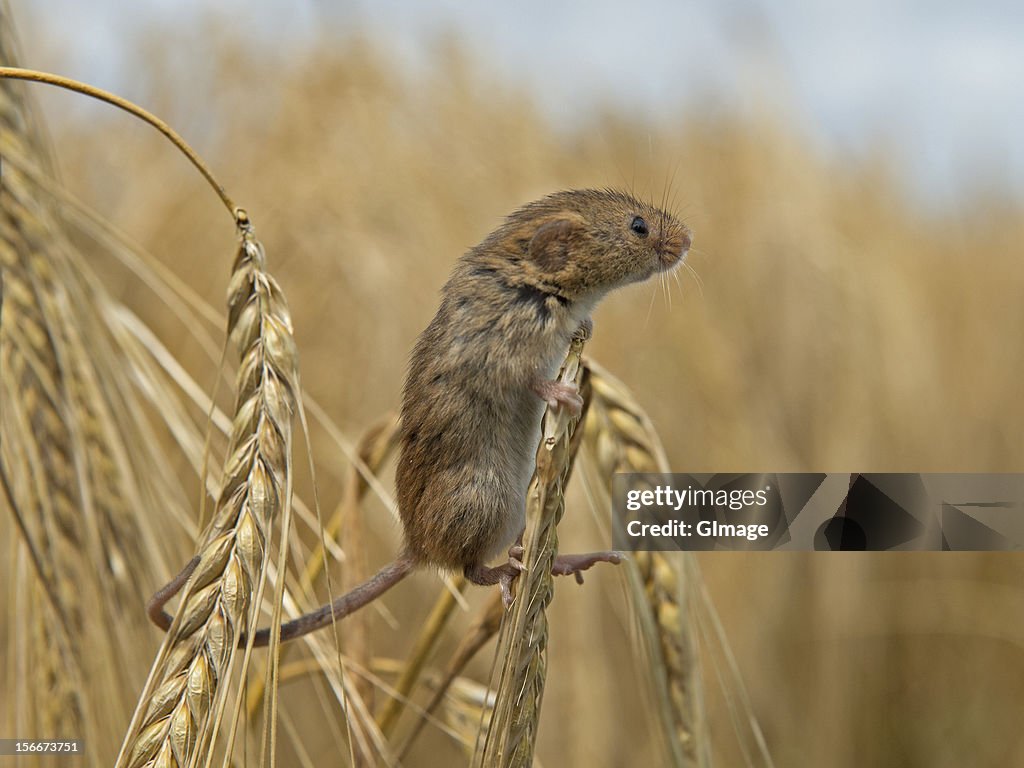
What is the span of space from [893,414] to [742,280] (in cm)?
84

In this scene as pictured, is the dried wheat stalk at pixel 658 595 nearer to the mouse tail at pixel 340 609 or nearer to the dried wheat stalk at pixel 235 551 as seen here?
the mouse tail at pixel 340 609

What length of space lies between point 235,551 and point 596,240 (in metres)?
0.75

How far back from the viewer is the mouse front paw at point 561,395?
1044 millimetres

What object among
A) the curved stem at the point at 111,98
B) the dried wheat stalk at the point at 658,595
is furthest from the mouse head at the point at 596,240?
the curved stem at the point at 111,98

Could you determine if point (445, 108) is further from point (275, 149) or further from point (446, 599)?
point (446, 599)

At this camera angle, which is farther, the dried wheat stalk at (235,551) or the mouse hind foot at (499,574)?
the mouse hind foot at (499,574)

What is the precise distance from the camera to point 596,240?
1.43 meters

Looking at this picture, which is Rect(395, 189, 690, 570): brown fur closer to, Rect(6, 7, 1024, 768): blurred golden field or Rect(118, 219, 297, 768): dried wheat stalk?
Rect(118, 219, 297, 768): dried wheat stalk

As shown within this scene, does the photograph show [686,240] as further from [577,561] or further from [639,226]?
[577,561]

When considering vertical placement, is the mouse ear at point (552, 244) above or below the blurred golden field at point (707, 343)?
below

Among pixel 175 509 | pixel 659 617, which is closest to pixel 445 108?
pixel 175 509

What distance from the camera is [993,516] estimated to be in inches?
122

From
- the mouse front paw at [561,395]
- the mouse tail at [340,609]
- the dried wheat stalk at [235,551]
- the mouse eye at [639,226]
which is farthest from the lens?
the mouse eye at [639,226]

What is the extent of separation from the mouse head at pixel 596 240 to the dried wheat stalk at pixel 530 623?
0.43m
